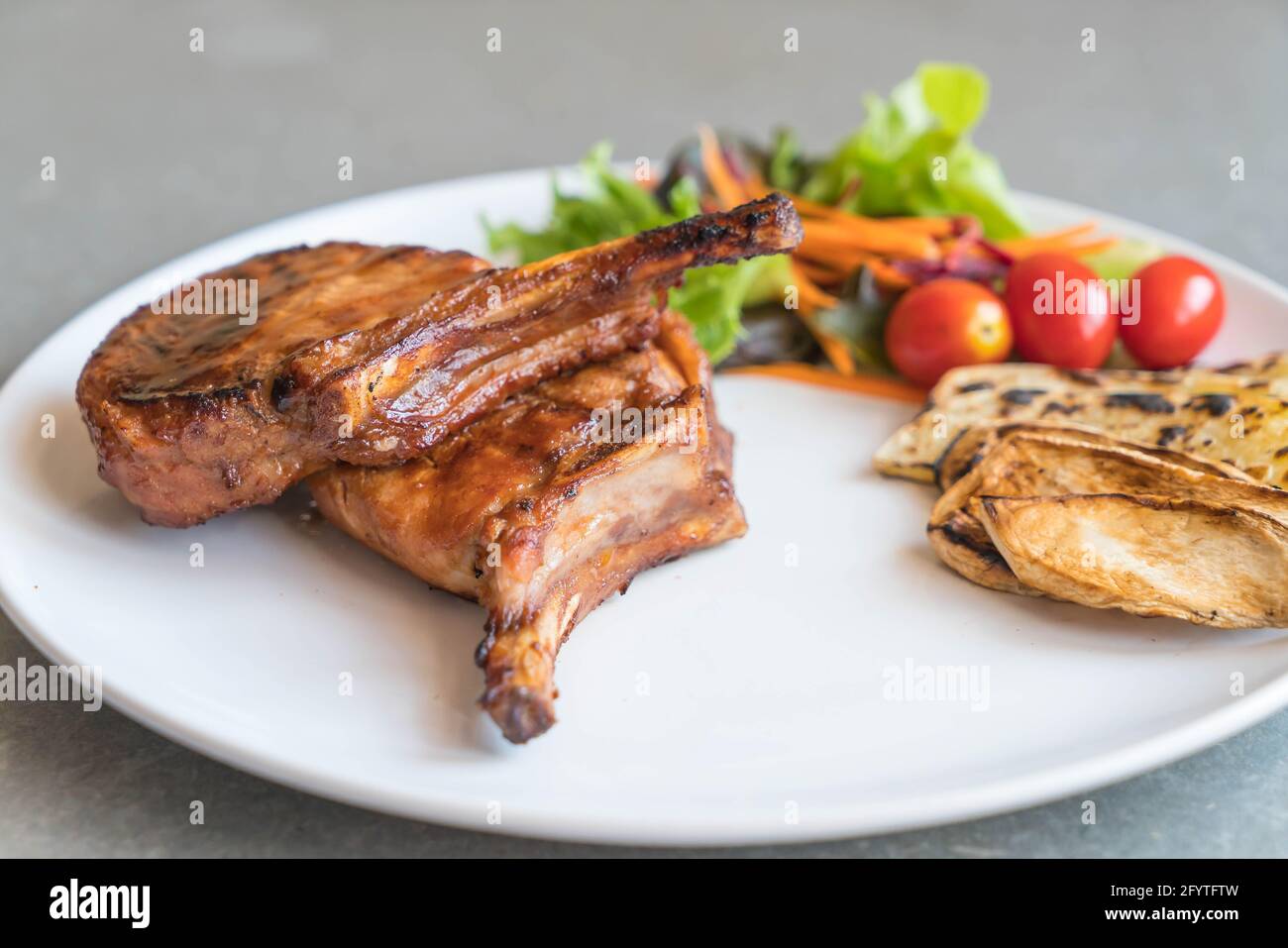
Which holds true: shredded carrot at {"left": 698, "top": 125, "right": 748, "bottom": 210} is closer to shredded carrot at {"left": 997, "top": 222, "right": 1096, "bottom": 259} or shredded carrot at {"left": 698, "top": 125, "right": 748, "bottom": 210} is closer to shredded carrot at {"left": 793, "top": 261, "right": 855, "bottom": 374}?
shredded carrot at {"left": 793, "top": 261, "right": 855, "bottom": 374}

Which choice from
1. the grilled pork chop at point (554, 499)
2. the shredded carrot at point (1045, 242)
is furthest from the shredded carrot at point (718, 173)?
A: the grilled pork chop at point (554, 499)

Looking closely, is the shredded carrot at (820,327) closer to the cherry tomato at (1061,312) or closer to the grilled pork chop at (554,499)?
the cherry tomato at (1061,312)

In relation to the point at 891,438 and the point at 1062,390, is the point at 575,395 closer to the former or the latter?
the point at 891,438

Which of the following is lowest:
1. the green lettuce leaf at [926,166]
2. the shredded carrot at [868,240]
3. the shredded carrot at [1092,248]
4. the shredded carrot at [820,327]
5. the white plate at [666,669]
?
the white plate at [666,669]

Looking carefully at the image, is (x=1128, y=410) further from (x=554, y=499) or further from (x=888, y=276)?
(x=554, y=499)

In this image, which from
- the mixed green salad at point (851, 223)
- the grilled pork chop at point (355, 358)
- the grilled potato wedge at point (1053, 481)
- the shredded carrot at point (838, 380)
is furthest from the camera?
the mixed green salad at point (851, 223)

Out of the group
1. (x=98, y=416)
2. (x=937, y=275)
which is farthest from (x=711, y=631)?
(x=937, y=275)
